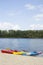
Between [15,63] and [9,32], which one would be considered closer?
[15,63]

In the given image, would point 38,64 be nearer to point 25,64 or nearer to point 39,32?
point 25,64

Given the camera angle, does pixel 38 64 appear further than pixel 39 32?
No

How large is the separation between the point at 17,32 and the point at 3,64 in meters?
50.9

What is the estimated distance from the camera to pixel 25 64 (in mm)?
7809

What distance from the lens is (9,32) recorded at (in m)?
59.6

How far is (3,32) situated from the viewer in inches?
2366

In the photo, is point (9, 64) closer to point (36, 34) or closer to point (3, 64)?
point (3, 64)

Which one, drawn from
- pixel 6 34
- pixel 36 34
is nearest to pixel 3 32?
pixel 6 34

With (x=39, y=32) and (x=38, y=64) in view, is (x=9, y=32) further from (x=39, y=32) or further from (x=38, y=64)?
(x=38, y=64)

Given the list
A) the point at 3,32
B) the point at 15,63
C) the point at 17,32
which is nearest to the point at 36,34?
the point at 17,32

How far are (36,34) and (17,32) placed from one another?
568cm

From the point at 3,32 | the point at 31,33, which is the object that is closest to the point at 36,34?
the point at 31,33

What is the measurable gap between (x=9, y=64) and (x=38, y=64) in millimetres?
1123

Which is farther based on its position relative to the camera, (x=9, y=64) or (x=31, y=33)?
(x=31, y=33)
